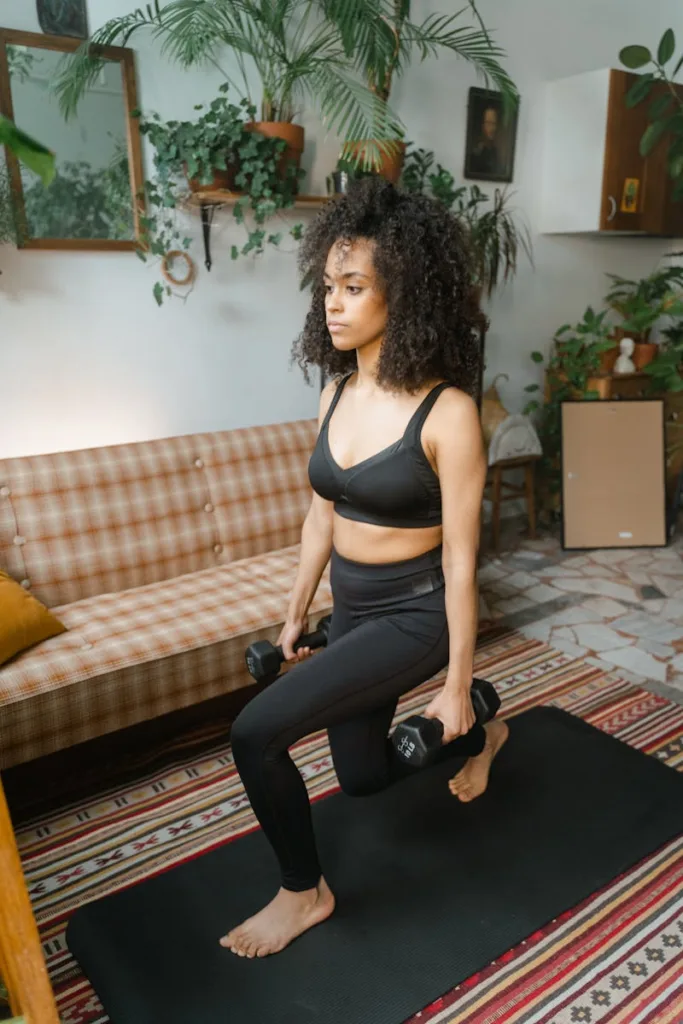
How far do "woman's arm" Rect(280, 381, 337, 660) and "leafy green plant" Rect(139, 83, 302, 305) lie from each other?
1.40 metres

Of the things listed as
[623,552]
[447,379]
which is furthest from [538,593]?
[447,379]

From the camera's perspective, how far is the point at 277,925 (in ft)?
5.44

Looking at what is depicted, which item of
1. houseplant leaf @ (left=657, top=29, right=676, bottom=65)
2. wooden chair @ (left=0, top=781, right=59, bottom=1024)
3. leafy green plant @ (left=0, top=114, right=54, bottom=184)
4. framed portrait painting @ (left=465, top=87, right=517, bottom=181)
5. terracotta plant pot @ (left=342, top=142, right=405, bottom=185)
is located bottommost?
wooden chair @ (left=0, top=781, right=59, bottom=1024)

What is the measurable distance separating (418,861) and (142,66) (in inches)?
111

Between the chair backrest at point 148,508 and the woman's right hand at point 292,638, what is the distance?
3.51ft

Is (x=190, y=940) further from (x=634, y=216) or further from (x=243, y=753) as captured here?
(x=634, y=216)

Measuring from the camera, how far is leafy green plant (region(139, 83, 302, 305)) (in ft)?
9.23

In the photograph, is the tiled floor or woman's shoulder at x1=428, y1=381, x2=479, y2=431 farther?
the tiled floor

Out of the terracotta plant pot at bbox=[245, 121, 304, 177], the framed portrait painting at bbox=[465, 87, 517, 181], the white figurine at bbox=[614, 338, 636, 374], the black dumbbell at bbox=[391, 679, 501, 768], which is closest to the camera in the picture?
the black dumbbell at bbox=[391, 679, 501, 768]

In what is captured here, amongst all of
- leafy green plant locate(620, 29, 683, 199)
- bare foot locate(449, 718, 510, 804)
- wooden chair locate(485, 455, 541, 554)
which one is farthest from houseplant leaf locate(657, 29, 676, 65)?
bare foot locate(449, 718, 510, 804)

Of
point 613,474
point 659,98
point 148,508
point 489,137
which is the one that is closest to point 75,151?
point 148,508

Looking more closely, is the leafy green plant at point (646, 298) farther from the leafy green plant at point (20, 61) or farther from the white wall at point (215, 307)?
the leafy green plant at point (20, 61)

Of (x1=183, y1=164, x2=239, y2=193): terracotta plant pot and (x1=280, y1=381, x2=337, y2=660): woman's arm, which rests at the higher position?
(x1=183, y1=164, x2=239, y2=193): terracotta plant pot

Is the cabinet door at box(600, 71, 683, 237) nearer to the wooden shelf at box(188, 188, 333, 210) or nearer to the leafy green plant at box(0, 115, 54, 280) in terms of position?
the wooden shelf at box(188, 188, 333, 210)
